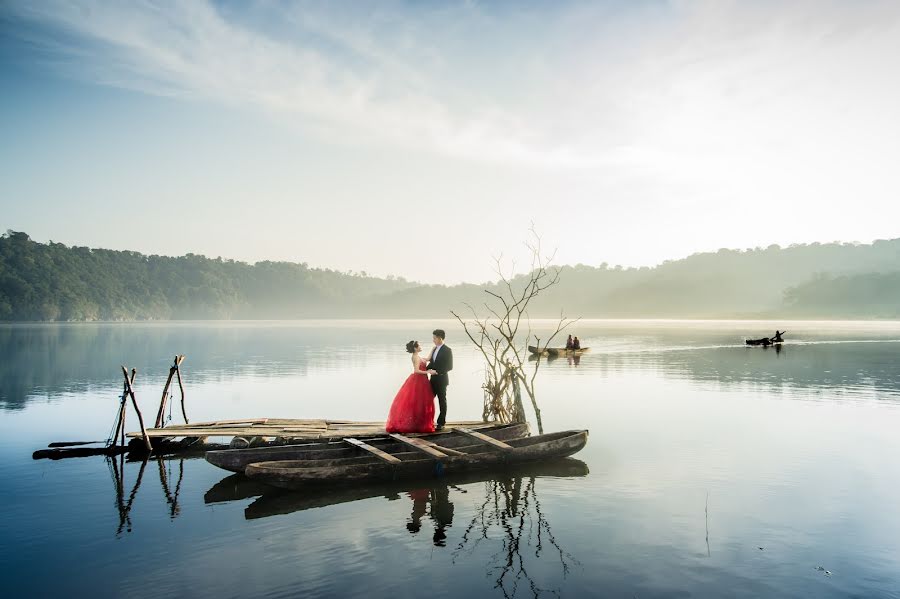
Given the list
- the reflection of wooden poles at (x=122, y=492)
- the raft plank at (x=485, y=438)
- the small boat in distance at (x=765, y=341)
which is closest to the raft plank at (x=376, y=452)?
the raft plank at (x=485, y=438)

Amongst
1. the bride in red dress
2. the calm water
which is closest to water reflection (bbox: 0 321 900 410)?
the calm water

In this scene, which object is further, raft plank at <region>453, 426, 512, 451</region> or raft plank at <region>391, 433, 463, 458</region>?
raft plank at <region>453, 426, 512, 451</region>

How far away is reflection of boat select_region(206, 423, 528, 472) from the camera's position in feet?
45.4

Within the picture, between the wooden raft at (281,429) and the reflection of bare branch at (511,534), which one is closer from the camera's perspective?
the reflection of bare branch at (511,534)

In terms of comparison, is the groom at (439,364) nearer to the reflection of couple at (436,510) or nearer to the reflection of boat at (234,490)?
the reflection of couple at (436,510)

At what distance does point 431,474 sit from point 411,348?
3.23m

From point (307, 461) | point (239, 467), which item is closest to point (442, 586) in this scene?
point (307, 461)

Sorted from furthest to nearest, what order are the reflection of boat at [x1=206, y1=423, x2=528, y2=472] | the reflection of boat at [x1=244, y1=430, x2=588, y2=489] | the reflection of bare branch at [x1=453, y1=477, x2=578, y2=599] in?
the reflection of boat at [x1=206, y1=423, x2=528, y2=472]
the reflection of boat at [x1=244, y1=430, x2=588, y2=489]
the reflection of bare branch at [x1=453, y1=477, x2=578, y2=599]

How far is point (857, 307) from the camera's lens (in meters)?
186

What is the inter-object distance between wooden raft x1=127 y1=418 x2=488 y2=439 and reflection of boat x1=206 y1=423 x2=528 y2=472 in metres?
0.54

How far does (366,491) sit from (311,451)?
1.62 m

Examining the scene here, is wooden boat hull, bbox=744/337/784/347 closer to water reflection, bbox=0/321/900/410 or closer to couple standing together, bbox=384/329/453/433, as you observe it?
water reflection, bbox=0/321/900/410

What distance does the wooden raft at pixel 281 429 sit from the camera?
16.2m

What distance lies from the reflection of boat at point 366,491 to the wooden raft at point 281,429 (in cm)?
160
